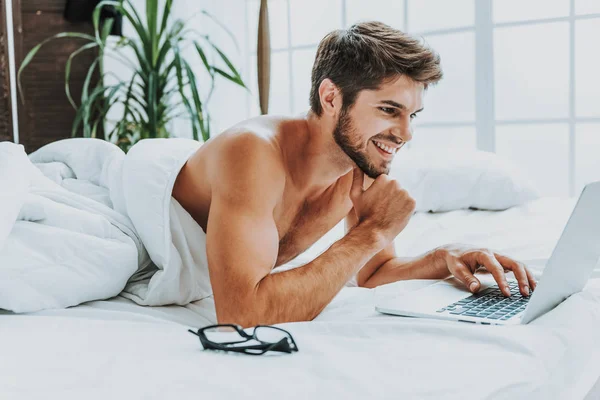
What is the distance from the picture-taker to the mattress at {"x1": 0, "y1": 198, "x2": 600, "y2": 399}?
77cm

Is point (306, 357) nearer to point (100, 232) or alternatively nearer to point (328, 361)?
point (328, 361)

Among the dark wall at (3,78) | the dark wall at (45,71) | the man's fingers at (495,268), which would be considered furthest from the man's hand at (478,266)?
the dark wall at (45,71)

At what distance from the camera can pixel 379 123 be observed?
1.51m

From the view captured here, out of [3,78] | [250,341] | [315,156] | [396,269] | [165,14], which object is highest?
[165,14]

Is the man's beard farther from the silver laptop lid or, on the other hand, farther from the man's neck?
the silver laptop lid

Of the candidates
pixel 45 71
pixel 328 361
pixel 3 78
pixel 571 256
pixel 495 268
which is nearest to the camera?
pixel 328 361

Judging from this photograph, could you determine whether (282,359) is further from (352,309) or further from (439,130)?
(439,130)

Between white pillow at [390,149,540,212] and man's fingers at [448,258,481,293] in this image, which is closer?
man's fingers at [448,258,481,293]

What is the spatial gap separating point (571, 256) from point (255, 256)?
1.67ft

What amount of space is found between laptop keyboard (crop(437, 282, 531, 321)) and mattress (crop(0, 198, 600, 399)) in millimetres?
75

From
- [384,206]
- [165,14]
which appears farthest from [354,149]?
[165,14]

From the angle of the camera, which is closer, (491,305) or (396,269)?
(491,305)

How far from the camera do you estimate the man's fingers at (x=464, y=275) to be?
1289 millimetres

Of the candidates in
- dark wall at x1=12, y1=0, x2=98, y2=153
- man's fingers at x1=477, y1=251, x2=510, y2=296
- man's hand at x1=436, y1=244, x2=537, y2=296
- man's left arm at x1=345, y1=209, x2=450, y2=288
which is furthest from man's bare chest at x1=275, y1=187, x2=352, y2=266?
dark wall at x1=12, y1=0, x2=98, y2=153
